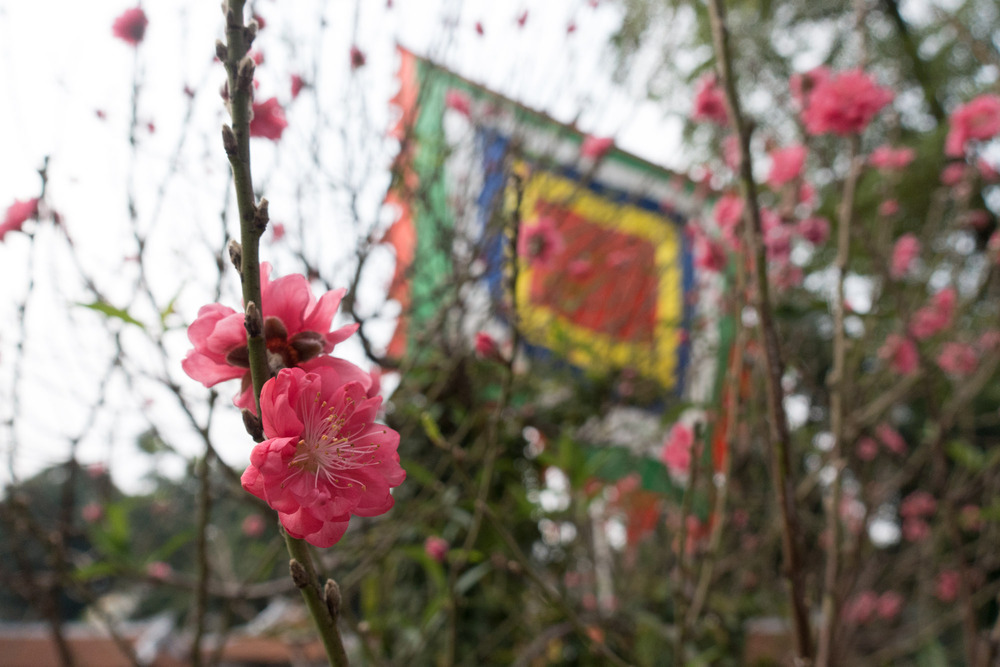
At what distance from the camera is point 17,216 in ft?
3.89

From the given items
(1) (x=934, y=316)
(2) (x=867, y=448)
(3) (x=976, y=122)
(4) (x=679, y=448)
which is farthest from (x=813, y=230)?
(2) (x=867, y=448)

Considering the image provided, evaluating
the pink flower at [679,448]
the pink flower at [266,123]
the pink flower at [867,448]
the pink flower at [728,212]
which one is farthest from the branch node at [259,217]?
the pink flower at [867,448]

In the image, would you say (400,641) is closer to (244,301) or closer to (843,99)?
(244,301)

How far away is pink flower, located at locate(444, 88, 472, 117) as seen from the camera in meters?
1.91

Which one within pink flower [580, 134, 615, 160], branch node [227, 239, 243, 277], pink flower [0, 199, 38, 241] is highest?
pink flower [580, 134, 615, 160]

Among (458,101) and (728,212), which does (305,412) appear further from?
(458,101)

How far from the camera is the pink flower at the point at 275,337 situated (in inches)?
16.8

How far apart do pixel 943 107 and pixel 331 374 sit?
5325 mm

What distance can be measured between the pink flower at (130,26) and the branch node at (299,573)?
3.90 feet

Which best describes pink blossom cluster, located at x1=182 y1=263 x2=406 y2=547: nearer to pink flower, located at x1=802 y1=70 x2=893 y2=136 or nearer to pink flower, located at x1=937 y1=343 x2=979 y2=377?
pink flower, located at x1=802 y1=70 x2=893 y2=136

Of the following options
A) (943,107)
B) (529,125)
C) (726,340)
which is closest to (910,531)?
(726,340)

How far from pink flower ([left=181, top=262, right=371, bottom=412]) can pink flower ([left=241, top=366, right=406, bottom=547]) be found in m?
0.03

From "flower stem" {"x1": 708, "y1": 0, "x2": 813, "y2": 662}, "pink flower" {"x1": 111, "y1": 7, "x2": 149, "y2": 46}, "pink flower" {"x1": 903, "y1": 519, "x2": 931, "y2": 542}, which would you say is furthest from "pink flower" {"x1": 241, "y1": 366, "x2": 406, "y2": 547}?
"pink flower" {"x1": 903, "y1": 519, "x2": 931, "y2": 542}

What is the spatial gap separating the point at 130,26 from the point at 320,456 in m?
1.14
